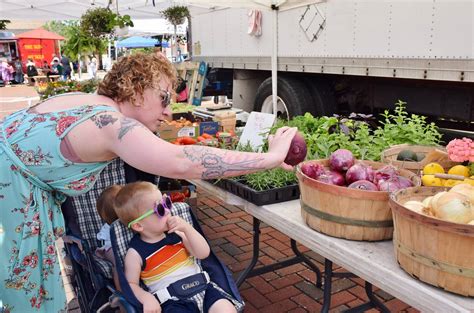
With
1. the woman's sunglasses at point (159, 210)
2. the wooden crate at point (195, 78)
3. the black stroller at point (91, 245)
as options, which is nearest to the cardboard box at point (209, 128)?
the black stroller at point (91, 245)

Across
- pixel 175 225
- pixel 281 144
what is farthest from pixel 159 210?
pixel 281 144

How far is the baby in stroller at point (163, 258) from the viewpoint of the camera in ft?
6.48

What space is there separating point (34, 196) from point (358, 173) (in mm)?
1264

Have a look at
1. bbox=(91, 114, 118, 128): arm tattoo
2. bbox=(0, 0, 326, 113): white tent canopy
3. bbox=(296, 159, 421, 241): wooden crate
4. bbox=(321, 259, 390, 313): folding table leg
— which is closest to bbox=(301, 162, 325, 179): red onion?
bbox=(296, 159, 421, 241): wooden crate

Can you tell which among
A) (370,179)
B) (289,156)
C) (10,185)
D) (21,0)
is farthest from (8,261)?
(21,0)

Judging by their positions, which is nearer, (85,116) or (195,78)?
(85,116)

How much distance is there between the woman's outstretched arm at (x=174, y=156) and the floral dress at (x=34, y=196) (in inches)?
6.0

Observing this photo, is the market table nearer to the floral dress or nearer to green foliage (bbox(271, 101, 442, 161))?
green foliage (bbox(271, 101, 442, 161))

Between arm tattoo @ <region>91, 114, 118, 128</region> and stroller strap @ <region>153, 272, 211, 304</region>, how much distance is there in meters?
0.91

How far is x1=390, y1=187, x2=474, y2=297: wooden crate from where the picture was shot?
48.9 inches

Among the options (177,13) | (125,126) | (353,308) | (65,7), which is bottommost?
(353,308)

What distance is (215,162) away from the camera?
162 centimetres

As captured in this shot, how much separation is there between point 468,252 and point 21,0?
10382 mm

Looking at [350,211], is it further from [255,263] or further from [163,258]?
[255,263]
